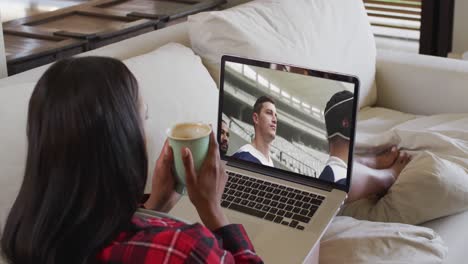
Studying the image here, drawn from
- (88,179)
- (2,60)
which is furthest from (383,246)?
(2,60)

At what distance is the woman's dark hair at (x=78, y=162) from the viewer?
96 centimetres

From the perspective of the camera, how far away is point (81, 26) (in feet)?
7.70

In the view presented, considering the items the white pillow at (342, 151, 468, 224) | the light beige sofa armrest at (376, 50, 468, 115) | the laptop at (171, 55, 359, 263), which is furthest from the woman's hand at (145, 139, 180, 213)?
the light beige sofa armrest at (376, 50, 468, 115)

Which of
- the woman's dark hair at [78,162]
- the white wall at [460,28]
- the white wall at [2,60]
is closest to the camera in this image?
the woman's dark hair at [78,162]

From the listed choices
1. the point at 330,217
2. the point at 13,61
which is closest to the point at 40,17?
the point at 13,61

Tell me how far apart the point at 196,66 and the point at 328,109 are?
57cm

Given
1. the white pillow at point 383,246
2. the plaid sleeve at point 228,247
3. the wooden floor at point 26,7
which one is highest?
the wooden floor at point 26,7

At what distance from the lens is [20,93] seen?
4.90 ft

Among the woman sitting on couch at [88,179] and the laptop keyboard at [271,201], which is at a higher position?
the woman sitting on couch at [88,179]

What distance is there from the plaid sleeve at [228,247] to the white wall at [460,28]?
2.46 metres

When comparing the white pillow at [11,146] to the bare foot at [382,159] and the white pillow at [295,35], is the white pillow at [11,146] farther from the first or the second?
the bare foot at [382,159]

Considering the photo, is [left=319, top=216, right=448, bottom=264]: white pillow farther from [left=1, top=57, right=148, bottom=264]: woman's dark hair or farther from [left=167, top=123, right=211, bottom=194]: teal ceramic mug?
[left=1, top=57, right=148, bottom=264]: woman's dark hair

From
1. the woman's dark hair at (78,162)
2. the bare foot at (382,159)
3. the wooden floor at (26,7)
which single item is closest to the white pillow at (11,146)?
the woman's dark hair at (78,162)

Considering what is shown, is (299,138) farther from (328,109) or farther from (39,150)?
(39,150)
